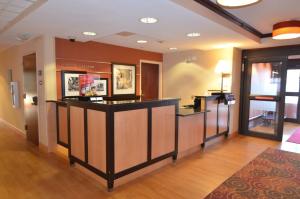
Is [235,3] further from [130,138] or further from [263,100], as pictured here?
[263,100]

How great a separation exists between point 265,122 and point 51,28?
5.60 metres

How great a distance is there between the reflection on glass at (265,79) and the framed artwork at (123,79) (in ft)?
10.8

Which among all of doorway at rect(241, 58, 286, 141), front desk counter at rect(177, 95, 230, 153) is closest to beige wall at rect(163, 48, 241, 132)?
doorway at rect(241, 58, 286, 141)

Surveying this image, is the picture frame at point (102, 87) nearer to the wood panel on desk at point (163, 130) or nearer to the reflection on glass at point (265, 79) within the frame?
the wood panel on desk at point (163, 130)

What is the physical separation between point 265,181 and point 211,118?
179 cm

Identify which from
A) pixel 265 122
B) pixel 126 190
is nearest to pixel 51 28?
pixel 126 190

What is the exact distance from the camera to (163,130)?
10.8 feet

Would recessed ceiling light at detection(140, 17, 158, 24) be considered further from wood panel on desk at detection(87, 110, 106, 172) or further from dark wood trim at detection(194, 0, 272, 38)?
wood panel on desk at detection(87, 110, 106, 172)

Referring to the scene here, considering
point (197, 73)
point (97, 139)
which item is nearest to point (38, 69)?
point (97, 139)

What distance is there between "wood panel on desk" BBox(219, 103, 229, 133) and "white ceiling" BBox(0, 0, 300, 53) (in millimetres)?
1659

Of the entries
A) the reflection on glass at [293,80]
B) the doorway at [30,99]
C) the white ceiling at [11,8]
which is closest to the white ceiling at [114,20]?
the white ceiling at [11,8]

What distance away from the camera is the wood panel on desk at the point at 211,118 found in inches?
172

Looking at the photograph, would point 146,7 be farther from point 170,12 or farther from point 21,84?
point 21,84

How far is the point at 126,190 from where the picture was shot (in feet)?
8.73
